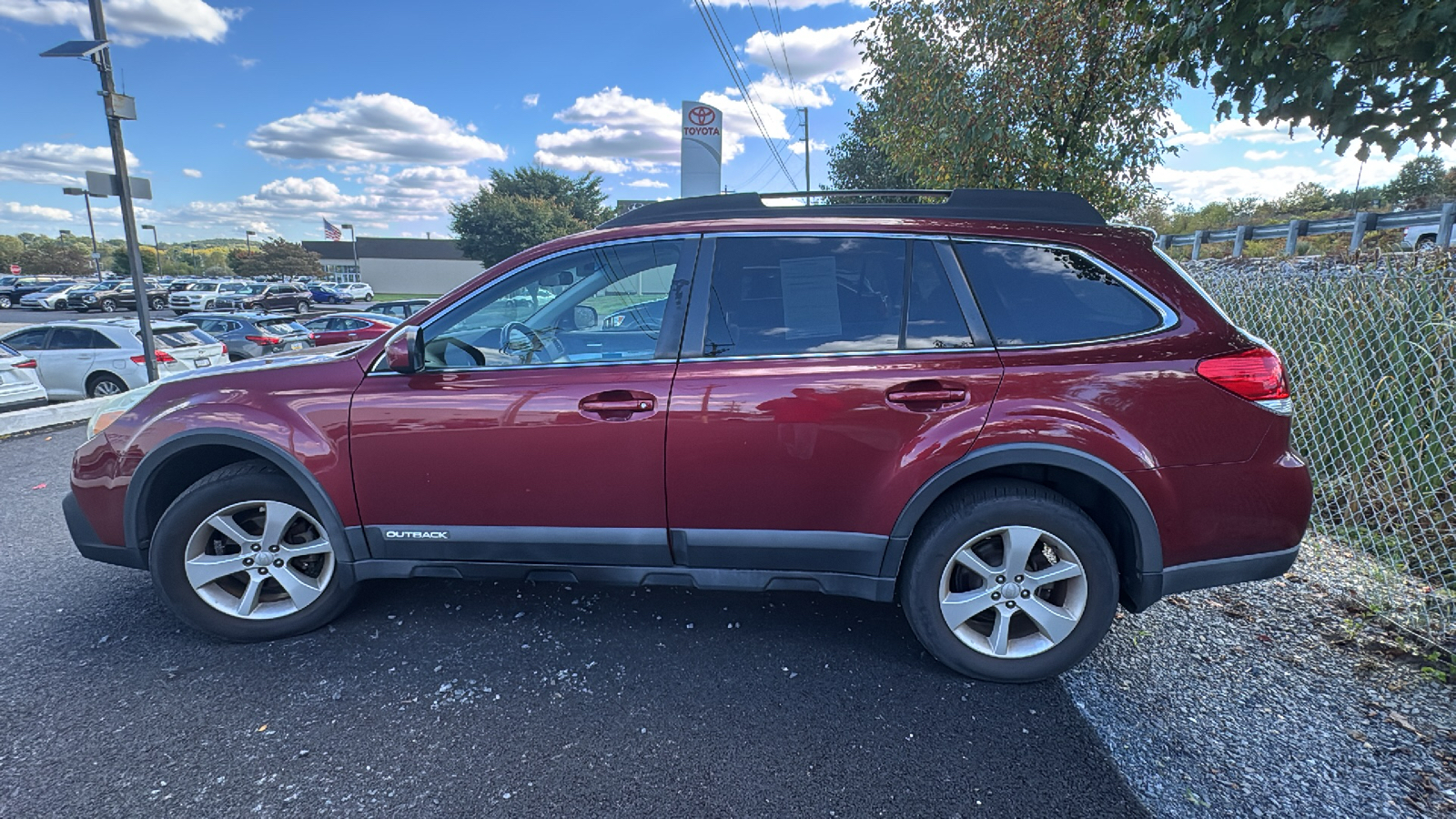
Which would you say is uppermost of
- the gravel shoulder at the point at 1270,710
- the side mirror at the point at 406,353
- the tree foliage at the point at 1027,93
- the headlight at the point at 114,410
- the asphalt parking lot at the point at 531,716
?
the tree foliage at the point at 1027,93

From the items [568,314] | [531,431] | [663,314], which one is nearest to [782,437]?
[663,314]

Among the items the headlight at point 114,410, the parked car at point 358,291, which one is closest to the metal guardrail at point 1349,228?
the headlight at point 114,410

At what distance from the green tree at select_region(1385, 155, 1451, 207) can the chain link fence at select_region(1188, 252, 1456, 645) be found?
60.3ft

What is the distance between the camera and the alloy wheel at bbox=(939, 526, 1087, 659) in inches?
105

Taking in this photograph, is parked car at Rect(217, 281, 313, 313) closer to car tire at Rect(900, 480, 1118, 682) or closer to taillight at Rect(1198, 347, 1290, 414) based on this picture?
car tire at Rect(900, 480, 1118, 682)

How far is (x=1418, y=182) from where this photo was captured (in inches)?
780

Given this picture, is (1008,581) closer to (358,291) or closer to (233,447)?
(233,447)

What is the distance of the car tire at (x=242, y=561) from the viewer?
9.82 feet

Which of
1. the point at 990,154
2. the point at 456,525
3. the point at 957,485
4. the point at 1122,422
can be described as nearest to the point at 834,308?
the point at 957,485

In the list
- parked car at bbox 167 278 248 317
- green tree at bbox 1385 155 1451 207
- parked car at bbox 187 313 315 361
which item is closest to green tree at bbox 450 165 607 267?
parked car at bbox 167 278 248 317

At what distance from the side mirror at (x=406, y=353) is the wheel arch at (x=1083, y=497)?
2051mm

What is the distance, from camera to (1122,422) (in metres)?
2.56

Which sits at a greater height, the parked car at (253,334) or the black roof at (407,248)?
the black roof at (407,248)

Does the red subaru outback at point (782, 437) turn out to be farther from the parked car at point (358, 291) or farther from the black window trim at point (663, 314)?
the parked car at point (358, 291)
